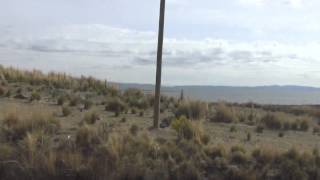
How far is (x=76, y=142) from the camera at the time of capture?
20.0m

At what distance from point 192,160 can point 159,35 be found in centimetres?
649

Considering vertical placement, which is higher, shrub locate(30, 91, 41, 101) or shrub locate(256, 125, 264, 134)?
shrub locate(30, 91, 41, 101)

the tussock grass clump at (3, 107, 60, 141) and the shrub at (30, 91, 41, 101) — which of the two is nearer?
the tussock grass clump at (3, 107, 60, 141)

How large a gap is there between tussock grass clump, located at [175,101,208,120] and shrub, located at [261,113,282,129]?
9.40ft

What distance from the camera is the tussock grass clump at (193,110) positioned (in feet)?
103

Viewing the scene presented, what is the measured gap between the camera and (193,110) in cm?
3241

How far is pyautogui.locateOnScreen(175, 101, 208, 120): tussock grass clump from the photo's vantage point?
103ft

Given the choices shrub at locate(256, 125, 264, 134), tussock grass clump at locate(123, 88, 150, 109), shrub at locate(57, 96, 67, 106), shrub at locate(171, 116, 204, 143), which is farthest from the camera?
tussock grass clump at locate(123, 88, 150, 109)

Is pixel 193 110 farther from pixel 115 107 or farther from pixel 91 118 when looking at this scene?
pixel 91 118

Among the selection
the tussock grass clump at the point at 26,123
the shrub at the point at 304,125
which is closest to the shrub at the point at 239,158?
the tussock grass clump at the point at 26,123

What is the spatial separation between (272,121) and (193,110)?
12.2 ft

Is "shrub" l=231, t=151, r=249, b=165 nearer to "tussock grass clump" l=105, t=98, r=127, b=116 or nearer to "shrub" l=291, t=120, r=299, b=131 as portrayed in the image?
"tussock grass clump" l=105, t=98, r=127, b=116

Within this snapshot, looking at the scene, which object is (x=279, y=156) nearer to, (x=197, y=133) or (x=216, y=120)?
(x=197, y=133)

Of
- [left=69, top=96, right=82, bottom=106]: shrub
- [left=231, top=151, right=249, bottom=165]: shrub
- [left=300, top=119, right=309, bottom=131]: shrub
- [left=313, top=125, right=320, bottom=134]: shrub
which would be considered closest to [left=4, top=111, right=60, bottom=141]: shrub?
[left=231, top=151, right=249, bottom=165]: shrub
